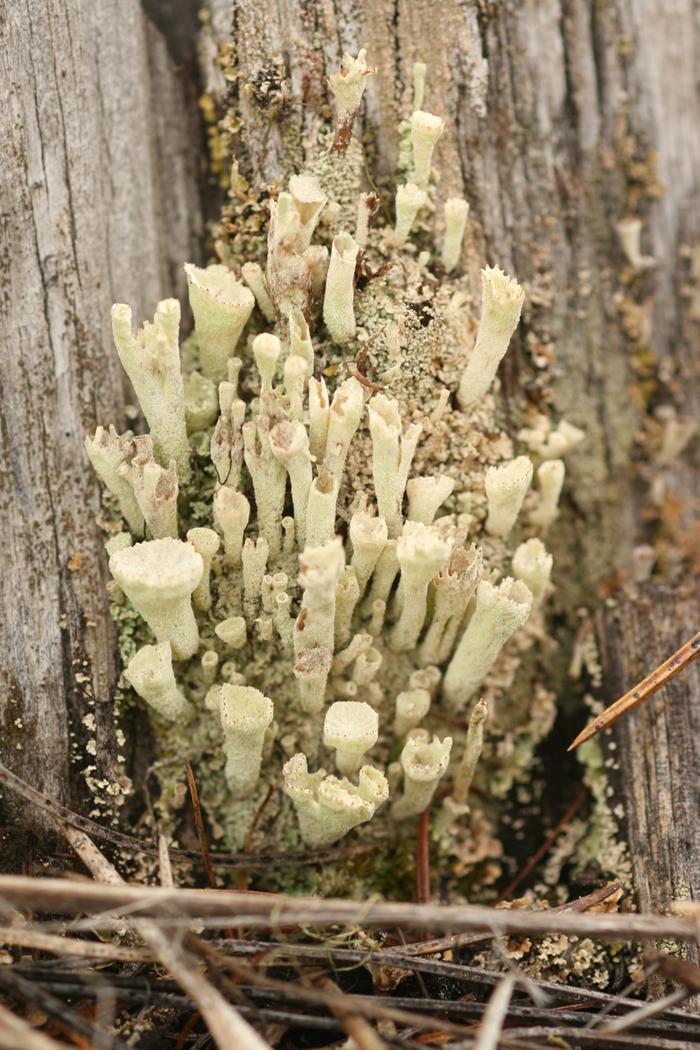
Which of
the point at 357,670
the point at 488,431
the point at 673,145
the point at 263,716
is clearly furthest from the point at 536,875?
the point at 673,145

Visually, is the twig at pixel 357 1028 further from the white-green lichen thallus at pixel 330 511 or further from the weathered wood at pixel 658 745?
the weathered wood at pixel 658 745

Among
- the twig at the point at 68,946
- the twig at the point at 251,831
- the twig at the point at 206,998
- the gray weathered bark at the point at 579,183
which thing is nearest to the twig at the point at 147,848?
the twig at the point at 251,831

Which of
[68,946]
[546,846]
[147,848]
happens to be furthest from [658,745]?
[68,946]

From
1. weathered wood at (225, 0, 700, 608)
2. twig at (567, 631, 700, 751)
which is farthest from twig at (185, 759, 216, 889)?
weathered wood at (225, 0, 700, 608)

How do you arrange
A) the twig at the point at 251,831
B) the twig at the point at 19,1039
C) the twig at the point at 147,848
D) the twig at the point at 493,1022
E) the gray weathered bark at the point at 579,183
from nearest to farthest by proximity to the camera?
the twig at the point at 19,1039 < the twig at the point at 493,1022 < the twig at the point at 147,848 < the twig at the point at 251,831 < the gray weathered bark at the point at 579,183

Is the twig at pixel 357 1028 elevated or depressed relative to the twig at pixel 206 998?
depressed

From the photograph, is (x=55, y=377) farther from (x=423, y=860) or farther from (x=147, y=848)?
(x=423, y=860)
